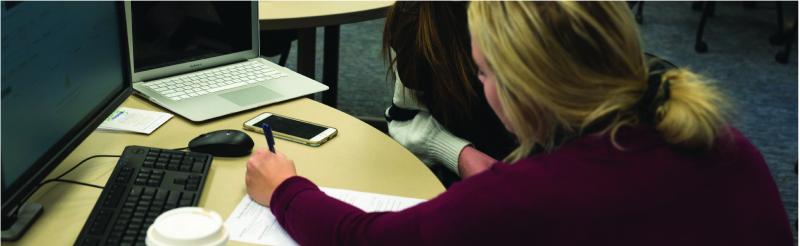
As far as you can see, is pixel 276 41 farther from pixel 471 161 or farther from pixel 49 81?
pixel 49 81

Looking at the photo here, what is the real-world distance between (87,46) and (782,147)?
243 cm

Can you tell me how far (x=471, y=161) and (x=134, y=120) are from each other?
1.90 feet

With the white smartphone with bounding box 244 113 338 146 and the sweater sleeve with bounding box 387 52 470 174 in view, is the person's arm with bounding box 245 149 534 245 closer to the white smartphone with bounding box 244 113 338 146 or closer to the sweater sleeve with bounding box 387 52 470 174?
the white smartphone with bounding box 244 113 338 146

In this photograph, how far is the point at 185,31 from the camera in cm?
158

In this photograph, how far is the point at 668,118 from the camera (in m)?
0.88

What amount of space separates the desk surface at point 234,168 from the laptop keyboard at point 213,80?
6 cm

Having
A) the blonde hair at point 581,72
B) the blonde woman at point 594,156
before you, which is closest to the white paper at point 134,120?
the blonde woman at point 594,156

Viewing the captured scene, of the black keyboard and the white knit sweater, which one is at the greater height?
the black keyboard

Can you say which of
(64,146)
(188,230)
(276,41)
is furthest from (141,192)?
(276,41)

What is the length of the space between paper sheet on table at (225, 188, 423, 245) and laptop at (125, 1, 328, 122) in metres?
0.33

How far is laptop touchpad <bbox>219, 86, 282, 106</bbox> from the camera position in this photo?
59.1 inches

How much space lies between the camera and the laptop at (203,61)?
148 cm

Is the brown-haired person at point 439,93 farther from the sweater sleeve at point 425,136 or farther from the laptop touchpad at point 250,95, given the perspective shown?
the laptop touchpad at point 250,95

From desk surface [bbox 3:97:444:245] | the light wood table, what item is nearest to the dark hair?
desk surface [bbox 3:97:444:245]
